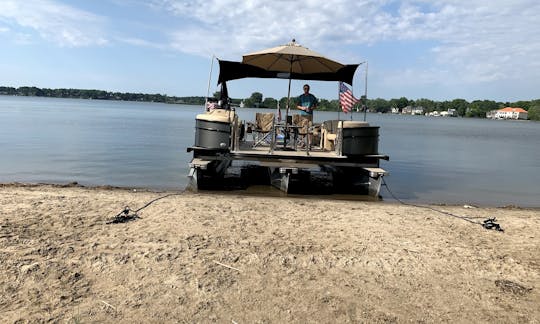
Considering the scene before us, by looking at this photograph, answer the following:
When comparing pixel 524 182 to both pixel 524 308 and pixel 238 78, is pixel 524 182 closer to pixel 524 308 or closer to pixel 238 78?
pixel 238 78

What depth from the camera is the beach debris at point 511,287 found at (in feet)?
14.4

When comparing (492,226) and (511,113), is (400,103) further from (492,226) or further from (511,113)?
(492,226)

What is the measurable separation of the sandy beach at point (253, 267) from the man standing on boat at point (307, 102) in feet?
17.3

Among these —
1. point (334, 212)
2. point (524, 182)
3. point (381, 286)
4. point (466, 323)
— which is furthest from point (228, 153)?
point (524, 182)

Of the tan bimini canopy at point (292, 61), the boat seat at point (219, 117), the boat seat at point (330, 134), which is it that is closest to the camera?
the boat seat at point (219, 117)

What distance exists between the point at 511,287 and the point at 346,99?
779cm

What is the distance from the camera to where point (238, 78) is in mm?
12852

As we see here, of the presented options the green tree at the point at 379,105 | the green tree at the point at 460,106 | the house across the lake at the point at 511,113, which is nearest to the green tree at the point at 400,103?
the green tree at the point at 379,105

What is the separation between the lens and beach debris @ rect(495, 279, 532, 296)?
173 inches

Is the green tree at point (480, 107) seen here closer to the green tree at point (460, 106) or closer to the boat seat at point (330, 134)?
the green tree at point (460, 106)

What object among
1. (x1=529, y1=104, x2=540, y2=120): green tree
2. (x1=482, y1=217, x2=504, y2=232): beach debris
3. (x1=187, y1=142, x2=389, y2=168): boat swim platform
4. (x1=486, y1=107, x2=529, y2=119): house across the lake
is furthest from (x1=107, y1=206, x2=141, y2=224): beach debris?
(x1=486, y1=107, x2=529, y2=119): house across the lake

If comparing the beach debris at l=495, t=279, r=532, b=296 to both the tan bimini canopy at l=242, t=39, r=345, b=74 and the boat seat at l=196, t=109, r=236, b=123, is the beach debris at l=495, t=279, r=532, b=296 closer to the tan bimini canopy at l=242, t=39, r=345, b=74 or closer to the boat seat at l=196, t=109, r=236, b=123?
the boat seat at l=196, t=109, r=236, b=123

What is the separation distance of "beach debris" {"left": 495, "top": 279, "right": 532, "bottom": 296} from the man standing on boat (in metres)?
7.88

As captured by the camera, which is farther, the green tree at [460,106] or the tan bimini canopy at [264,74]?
the green tree at [460,106]
